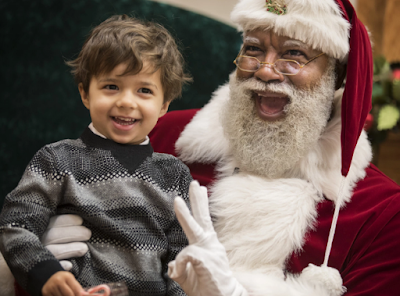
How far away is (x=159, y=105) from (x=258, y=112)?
1.59 feet

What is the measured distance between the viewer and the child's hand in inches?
39.3

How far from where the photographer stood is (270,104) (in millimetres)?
1646

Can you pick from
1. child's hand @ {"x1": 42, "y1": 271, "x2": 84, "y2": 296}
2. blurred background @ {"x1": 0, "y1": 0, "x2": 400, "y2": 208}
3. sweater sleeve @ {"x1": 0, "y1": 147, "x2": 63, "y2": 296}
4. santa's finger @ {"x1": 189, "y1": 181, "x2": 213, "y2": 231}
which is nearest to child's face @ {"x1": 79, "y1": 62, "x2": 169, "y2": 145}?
sweater sleeve @ {"x1": 0, "y1": 147, "x2": 63, "y2": 296}

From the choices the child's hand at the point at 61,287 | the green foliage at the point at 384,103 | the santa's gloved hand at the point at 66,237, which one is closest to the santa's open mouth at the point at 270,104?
A: the santa's gloved hand at the point at 66,237

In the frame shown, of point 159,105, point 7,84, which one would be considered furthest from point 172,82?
point 7,84

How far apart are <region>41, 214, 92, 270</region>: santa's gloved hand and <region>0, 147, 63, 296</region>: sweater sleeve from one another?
0.04m

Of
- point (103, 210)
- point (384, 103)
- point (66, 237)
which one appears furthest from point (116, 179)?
point (384, 103)

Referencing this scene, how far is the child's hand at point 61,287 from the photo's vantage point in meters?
1.00

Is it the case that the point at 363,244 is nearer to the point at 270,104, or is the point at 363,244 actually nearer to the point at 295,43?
the point at 270,104

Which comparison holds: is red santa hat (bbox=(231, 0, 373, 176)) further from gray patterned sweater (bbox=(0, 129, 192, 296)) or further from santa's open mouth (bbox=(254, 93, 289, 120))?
gray patterned sweater (bbox=(0, 129, 192, 296))

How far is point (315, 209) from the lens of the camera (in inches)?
59.4

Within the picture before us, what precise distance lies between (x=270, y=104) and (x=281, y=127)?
0.10m

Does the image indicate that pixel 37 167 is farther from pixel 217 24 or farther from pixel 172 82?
pixel 217 24

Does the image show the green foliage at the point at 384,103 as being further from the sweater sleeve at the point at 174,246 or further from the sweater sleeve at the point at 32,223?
the sweater sleeve at the point at 32,223
